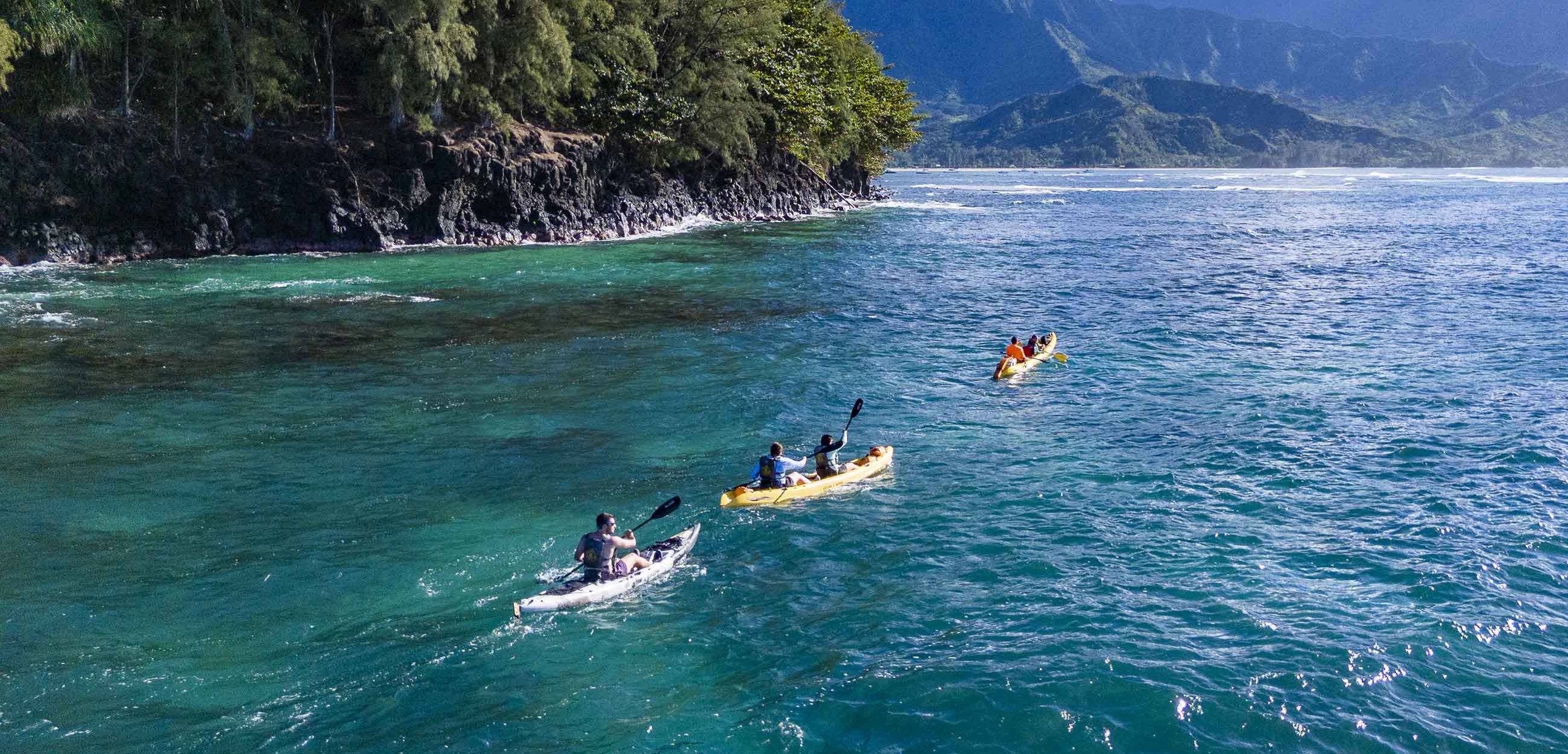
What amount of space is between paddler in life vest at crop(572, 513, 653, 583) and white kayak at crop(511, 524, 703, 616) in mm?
99

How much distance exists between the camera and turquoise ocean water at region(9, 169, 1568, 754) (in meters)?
12.6

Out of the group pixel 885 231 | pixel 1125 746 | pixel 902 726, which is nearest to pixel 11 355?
pixel 902 726

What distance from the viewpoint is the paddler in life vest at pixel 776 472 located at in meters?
19.7

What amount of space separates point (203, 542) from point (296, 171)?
142ft

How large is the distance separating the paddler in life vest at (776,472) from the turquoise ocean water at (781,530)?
3.12ft

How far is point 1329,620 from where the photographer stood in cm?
1473

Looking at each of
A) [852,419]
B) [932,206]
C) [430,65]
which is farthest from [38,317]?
[932,206]

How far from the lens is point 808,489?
20.3m

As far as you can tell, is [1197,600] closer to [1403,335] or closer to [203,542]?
[203,542]

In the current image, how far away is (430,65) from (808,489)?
4366cm

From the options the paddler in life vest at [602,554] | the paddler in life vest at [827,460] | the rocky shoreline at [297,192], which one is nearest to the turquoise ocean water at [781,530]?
the paddler in life vest at [602,554]

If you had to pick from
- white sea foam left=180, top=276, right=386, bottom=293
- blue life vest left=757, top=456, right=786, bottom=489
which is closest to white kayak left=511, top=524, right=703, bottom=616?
blue life vest left=757, top=456, right=786, bottom=489

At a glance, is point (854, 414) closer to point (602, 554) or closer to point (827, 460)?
point (827, 460)

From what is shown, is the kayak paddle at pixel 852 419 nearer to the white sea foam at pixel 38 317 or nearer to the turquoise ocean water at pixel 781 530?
the turquoise ocean water at pixel 781 530
